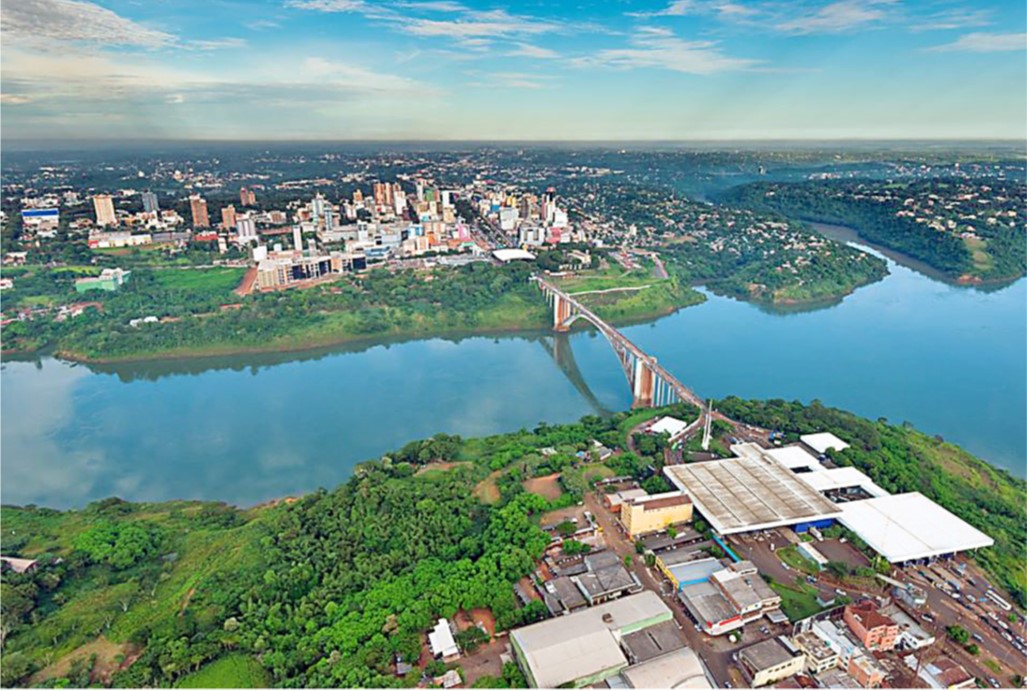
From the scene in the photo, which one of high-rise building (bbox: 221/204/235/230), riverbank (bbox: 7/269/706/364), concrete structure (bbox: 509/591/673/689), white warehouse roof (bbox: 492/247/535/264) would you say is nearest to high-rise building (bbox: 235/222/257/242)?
high-rise building (bbox: 221/204/235/230)

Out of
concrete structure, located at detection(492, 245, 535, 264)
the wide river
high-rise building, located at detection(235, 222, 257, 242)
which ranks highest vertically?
high-rise building, located at detection(235, 222, 257, 242)

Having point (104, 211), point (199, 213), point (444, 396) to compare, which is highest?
point (104, 211)

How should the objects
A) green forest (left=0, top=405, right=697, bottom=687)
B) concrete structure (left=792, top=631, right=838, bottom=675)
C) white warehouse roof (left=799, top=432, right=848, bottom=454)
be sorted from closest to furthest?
concrete structure (left=792, top=631, right=838, bottom=675) < green forest (left=0, top=405, right=697, bottom=687) < white warehouse roof (left=799, top=432, right=848, bottom=454)

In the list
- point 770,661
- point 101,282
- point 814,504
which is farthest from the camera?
point 101,282

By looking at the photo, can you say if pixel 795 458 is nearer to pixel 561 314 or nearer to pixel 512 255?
pixel 561 314

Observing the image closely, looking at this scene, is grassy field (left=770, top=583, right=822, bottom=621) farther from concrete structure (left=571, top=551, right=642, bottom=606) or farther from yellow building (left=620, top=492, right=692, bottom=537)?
concrete structure (left=571, top=551, right=642, bottom=606)

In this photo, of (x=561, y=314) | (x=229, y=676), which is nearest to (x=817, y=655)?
(x=229, y=676)

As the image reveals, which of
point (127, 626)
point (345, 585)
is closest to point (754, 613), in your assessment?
point (345, 585)
